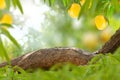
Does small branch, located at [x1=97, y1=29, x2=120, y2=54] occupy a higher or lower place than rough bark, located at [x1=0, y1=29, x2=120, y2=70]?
higher

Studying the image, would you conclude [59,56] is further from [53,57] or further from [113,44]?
[113,44]

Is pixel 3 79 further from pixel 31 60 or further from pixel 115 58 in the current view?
pixel 31 60

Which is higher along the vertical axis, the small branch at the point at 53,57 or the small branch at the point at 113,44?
the small branch at the point at 113,44

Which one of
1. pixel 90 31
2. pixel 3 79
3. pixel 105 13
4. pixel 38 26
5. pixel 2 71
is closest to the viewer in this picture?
pixel 90 31

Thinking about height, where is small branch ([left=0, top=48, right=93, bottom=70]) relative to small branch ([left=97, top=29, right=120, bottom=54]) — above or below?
below

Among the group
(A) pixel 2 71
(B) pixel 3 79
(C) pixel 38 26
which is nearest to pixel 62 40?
(B) pixel 3 79

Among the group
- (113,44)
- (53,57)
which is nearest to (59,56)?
(53,57)

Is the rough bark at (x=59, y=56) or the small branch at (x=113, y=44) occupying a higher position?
the small branch at (x=113, y=44)

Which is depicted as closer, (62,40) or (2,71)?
(62,40)
